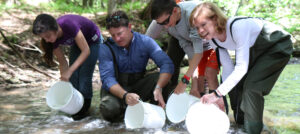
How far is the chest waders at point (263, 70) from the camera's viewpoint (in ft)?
6.97

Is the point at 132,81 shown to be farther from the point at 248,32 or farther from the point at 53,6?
the point at 53,6

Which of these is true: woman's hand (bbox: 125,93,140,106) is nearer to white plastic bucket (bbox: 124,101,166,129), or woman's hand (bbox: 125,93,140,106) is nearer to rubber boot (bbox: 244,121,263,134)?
white plastic bucket (bbox: 124,101,166,129)

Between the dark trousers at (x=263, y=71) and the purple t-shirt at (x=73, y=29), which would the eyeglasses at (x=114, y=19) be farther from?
the dark trousers at (x=263, y=71)

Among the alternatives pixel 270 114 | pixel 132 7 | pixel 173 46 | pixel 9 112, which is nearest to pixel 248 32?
pixel 270 114

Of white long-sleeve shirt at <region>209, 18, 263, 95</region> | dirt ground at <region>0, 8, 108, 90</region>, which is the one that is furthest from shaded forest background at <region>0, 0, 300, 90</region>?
white long-sleeve shirt at <region>209, 18, 263, 95</region>

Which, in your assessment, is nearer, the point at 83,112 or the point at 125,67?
the point at 125,67

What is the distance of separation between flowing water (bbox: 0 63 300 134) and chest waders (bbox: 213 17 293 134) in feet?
1.22

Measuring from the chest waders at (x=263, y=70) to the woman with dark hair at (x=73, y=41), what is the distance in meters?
1.74

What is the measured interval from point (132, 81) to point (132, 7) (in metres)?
7.53

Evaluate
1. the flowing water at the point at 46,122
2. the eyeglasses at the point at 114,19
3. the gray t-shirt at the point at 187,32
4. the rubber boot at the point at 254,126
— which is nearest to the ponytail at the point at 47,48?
the flowing water at the point at 46,122

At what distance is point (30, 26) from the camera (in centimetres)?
759

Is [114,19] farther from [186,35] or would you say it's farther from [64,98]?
[64,98]

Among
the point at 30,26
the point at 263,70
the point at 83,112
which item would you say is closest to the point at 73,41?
the point at 83,112

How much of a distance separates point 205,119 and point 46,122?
1.82 m
